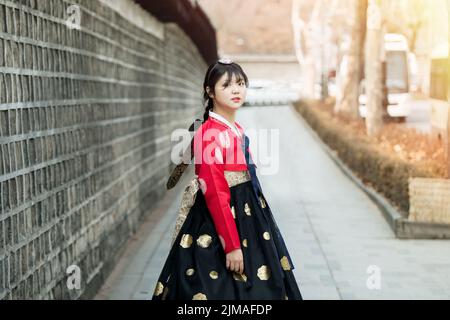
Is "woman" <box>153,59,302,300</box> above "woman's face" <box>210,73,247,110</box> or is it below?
below

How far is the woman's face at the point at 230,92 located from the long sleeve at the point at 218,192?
21cm

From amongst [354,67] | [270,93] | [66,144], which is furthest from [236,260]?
[270,93]

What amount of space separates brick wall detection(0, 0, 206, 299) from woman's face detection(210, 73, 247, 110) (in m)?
1.45

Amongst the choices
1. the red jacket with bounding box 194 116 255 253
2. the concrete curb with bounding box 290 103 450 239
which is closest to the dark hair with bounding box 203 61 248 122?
the red jacket with bounding box 194 116 255 253

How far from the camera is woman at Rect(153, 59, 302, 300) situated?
4695 mm

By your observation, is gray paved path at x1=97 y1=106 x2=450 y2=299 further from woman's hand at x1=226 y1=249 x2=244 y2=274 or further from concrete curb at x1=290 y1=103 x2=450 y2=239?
woman's hand at x1=226 y1=249 x2=244 y2=274

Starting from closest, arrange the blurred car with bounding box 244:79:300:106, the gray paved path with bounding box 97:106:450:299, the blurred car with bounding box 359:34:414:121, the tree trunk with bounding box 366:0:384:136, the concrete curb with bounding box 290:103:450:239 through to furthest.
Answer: the gray paved path with bounding box 97:106:450:299
the concrete curb with bounding box 290:103:450:239
the tree trunk with bounding box 366:0:384:136
the blurred car with bounding box 359:34:414:121
the blurred car with bounding box 244:79:300:106

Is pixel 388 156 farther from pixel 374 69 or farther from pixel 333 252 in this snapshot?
pixel 374 69

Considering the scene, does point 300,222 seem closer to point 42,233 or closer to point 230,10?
point 42,233

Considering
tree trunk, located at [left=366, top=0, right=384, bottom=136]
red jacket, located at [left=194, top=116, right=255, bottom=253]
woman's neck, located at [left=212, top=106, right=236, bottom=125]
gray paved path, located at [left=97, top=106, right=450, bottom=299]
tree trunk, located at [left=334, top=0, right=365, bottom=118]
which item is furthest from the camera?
tree trunk, located at [left=334, top=0, right=365, bottom=118]

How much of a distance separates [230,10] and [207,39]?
83.8 meters

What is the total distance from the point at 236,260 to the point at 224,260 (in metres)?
0.10

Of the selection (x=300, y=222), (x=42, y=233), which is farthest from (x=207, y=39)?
(x=42, y=233)

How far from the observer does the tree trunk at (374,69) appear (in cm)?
2047
